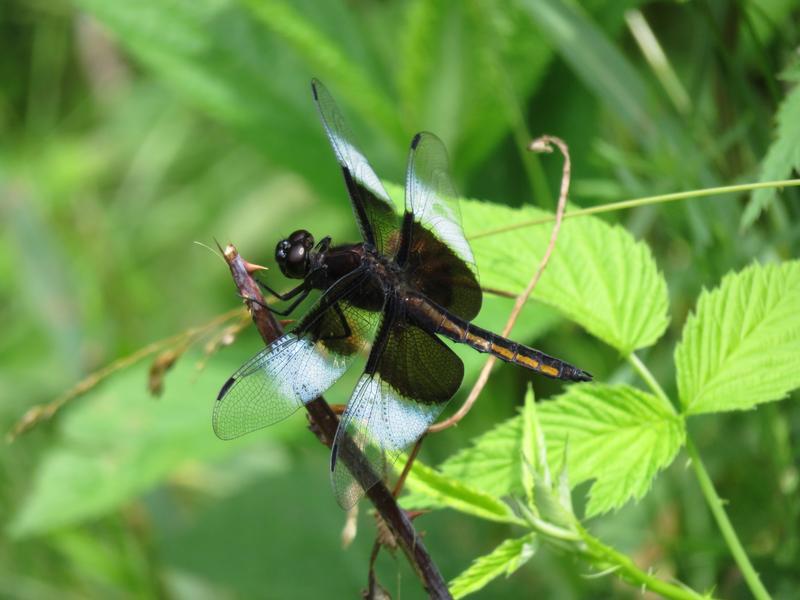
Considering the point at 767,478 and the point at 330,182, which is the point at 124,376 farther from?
the point at 767,478

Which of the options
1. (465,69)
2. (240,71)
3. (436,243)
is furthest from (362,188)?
(240,71)

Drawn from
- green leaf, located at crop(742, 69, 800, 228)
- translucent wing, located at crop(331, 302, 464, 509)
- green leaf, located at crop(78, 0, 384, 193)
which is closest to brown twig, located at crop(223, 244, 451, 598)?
translucent wing, located at crop(331, 302, 464, 509)

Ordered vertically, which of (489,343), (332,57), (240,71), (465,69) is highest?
(240,71)

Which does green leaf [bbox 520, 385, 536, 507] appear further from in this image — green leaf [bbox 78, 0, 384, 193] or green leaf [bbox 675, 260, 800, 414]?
green leaf [bbox 78, 0, 384, 193]

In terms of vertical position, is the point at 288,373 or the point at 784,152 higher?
the point at 288,373

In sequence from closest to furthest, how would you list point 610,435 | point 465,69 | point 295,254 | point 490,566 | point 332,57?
point 490,566, point 610,435, point 295,254, point 332,57, point 465,69

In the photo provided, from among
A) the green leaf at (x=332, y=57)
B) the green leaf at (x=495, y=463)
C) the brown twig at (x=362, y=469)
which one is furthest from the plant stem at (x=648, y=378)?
the green leaf at (x=332, y=57)

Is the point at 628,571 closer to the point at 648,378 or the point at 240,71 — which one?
the point at 648,378
